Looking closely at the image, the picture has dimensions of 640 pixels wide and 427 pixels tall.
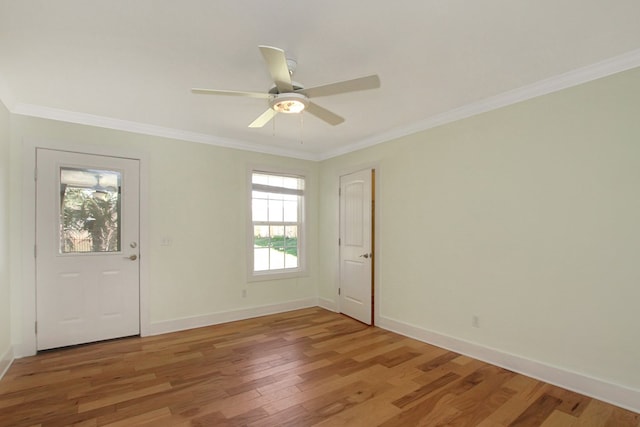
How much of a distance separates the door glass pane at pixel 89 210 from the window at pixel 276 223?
1.71 meters

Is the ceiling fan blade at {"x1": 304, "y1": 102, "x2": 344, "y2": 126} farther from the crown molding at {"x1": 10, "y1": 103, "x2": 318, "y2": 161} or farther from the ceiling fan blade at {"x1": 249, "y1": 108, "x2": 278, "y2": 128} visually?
the crown molding at {"x1": 10, "y1": 103, "x2": 318, "y2": 161}

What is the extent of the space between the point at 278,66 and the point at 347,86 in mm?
441

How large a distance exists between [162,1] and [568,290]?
11.3ft

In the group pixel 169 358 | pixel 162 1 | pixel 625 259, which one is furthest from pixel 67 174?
pixel 625 259

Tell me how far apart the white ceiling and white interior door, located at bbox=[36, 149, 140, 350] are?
628 millimetres

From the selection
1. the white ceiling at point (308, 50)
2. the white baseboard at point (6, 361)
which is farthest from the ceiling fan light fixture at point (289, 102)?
the white baseboard at point (6, 361)

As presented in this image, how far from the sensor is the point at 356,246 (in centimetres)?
452

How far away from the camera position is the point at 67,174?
3.42m

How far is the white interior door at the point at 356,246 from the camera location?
4305 mm

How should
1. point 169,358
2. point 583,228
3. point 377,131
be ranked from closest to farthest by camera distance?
point 583,228, point 169,358, point 377,131

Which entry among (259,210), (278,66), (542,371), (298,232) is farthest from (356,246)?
(278,66)

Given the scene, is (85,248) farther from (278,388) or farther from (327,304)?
(327,304)

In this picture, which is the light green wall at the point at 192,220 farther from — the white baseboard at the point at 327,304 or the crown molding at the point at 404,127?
the white baseboard at the point at 327,304

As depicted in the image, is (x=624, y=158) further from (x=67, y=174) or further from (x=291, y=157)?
(x=67, y=174)
